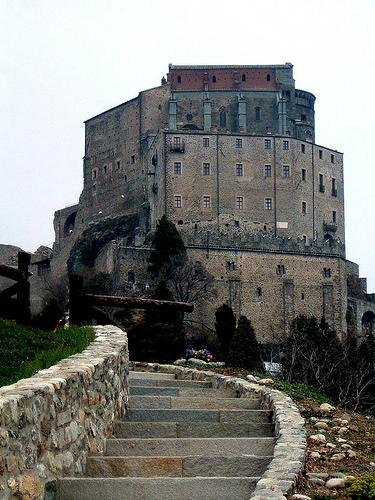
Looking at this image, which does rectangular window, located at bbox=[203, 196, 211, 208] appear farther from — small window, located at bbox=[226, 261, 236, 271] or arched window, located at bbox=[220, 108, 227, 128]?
arched window, located at bbox=[220, 108, 227, 128]

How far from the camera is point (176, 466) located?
7.88m

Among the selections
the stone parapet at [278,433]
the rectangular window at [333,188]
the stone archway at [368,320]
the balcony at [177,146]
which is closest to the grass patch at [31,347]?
the stone parapet at [278,433]

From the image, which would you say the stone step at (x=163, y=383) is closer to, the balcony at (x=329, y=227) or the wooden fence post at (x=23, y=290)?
the wooden fence post at (x=23, y=290)

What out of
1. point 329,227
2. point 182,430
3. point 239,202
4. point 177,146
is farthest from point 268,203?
point 182,430

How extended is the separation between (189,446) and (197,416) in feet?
3.78

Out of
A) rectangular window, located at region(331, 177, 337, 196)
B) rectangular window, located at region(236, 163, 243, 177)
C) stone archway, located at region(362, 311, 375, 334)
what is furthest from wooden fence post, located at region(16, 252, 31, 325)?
rectangular window, located at region(331, 177, 337, 196)

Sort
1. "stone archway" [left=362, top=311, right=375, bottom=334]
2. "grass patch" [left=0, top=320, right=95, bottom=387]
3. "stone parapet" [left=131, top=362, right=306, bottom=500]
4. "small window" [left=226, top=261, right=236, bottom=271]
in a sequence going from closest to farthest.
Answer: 1. "stone parapet" [left=131, top=362, right=306, bottom=500]
2. "grass patch" [left=0, top=320, right=95, bottom=387]
3. "small window" [left=226, top=261, right=236, bottom=271]
4. "stone archway" [left=362, top=311, right=375, bottom=334]

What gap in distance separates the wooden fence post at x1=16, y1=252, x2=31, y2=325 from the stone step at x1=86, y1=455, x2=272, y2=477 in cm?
346

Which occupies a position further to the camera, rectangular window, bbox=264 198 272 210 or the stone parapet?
rectangular window, bbox=264 198 272 210

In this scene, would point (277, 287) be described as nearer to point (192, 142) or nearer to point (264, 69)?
point (192, 142)

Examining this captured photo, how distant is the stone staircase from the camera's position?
7.20 metres

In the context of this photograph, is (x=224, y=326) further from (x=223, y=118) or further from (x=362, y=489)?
(x=362, y=489)

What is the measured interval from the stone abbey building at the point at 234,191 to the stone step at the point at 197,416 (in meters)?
57.8

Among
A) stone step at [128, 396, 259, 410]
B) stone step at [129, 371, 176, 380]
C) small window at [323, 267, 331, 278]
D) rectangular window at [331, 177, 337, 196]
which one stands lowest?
stone step at [128, 396, 259, 410]
